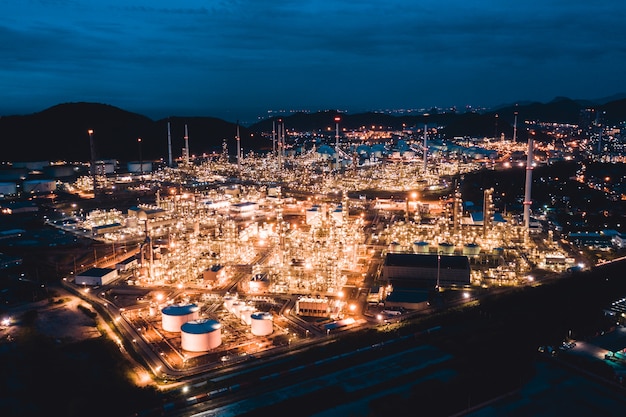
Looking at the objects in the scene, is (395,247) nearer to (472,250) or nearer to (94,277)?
(472,250)

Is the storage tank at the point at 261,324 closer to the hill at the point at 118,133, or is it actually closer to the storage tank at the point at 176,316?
the storage tank at the point at 176,316

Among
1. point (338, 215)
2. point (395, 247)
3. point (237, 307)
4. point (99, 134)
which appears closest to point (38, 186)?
point (338, 215)

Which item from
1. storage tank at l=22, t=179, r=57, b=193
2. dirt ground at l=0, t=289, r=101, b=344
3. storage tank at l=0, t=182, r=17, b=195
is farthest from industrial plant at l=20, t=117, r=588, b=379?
Result: storage tank at l=0, t=182, r=17, b=195

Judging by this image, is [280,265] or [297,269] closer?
[297,269]

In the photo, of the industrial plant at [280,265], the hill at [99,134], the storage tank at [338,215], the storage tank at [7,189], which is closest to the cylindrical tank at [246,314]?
the industrial plant at [280,265]

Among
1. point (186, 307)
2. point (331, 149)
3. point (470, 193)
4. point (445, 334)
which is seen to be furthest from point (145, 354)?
point (331, 149)

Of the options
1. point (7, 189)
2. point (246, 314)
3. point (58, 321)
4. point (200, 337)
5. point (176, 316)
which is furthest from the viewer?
point (7, 189)

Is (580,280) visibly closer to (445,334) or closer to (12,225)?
(445,334)
